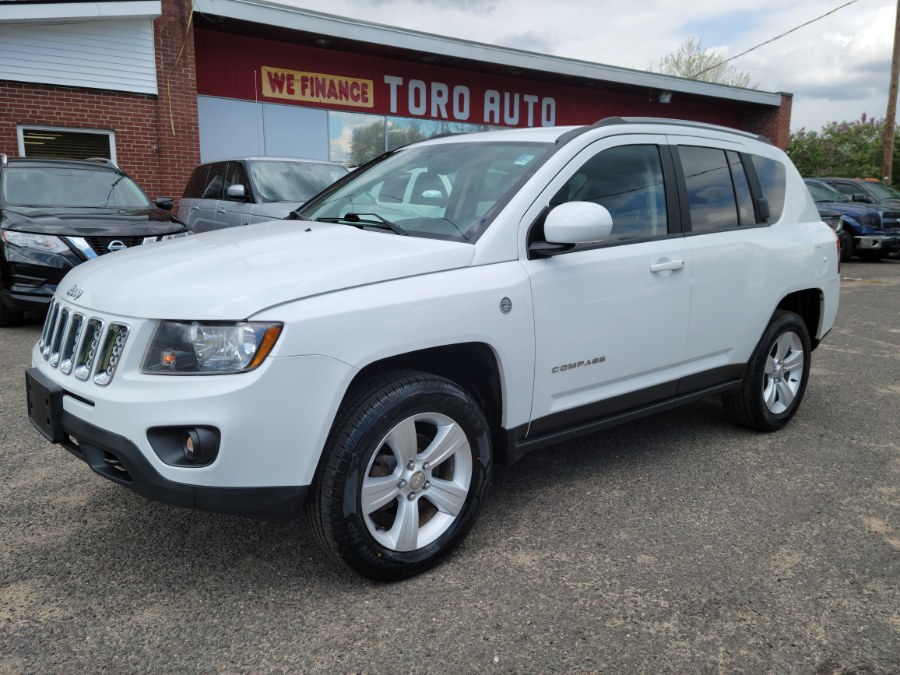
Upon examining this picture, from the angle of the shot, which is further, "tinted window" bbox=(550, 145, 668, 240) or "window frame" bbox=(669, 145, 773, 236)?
"window frame" bbox=(669, 145, 773, 236)

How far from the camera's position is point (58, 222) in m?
6.89

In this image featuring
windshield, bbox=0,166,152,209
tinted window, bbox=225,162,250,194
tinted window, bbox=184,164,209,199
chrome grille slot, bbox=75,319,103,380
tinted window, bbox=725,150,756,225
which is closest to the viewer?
chrome grille slot, bbox=75,319,103,380

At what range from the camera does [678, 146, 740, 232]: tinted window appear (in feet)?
12.7

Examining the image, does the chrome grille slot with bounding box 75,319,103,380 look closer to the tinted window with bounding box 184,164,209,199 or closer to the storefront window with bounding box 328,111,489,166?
the tinted window with bounding box 184,164,209,199

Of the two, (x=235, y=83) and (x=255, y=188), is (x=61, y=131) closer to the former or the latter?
(x=235, y=83)

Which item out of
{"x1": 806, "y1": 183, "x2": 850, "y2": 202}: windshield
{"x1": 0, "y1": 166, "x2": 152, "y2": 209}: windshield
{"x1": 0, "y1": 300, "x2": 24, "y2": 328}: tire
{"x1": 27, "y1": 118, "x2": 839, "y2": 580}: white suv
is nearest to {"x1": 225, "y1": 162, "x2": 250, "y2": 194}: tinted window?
{"x1": 0, "y1": 166, "x2": 152, "y2": 209}: windshield

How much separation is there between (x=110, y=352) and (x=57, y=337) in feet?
1.77

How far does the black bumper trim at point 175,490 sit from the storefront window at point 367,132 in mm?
11695

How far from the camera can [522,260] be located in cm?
302

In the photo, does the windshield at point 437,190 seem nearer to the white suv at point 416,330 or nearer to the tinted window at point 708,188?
the white suv at point 416,330

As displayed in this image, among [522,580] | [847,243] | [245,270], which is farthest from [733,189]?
[847,243]

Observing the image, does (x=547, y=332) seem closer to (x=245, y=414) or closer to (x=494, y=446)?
(x=494, y=446)

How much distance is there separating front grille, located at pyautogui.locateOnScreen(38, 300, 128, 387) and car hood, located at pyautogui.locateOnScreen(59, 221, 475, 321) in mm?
65

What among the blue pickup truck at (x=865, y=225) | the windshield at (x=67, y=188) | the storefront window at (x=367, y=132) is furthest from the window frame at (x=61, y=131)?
the blue pickup truck at (x=865, y=225)
